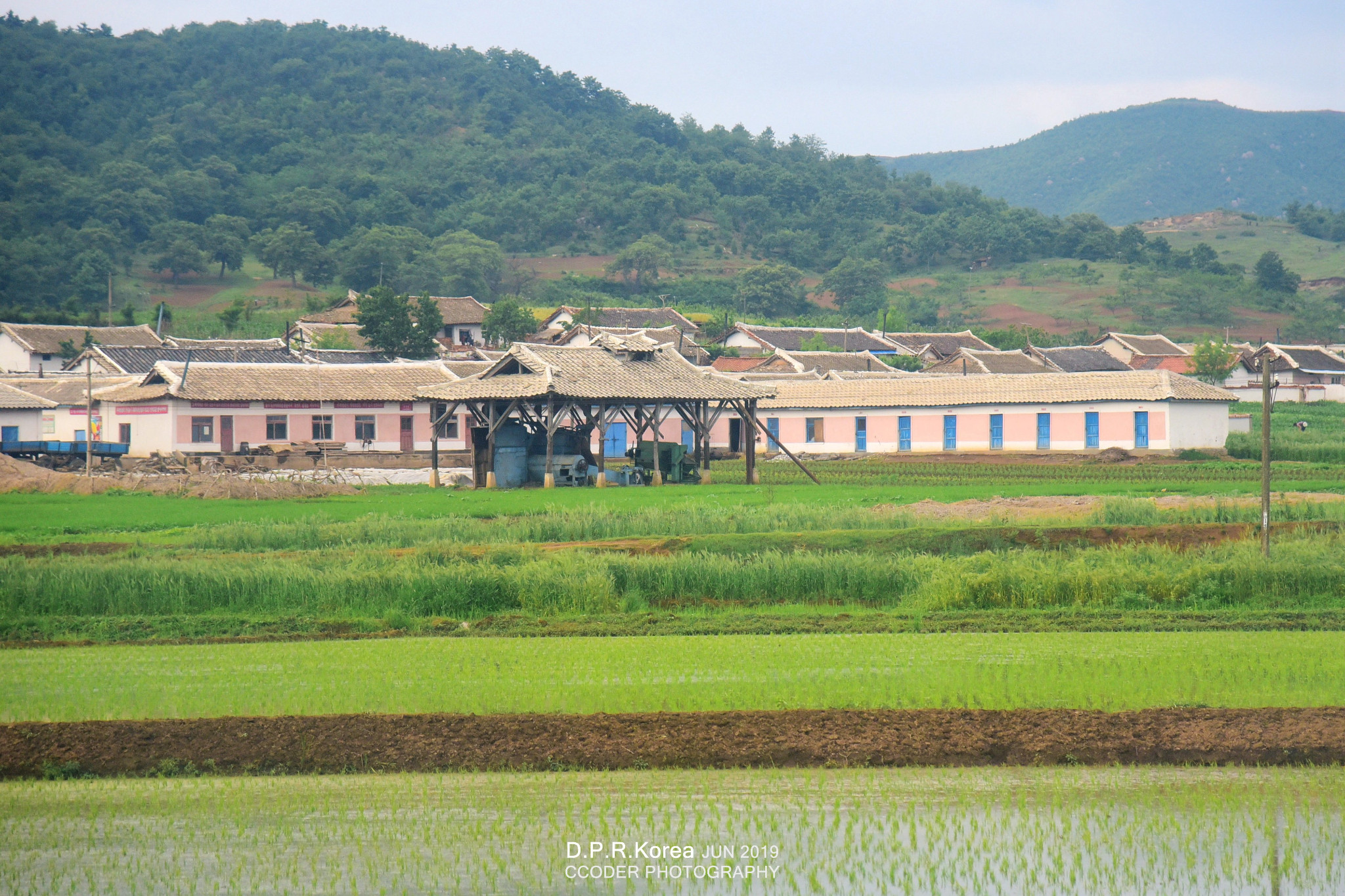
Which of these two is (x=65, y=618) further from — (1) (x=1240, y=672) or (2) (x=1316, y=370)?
(2) (x=1316, y=370)

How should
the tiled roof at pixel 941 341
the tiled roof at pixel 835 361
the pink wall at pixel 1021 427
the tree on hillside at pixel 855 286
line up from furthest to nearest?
1. the tree on hillside at pixel 855 286
2. the tiled roof at pixel 941 341
3. the tiled roof at pixel 835 361
4. the pink wall at pixel 1021 427

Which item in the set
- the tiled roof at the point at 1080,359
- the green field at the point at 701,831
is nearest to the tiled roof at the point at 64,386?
the green field at the point at 701,831

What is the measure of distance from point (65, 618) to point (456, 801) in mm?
9523

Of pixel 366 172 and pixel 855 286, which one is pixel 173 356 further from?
pixel 366 172

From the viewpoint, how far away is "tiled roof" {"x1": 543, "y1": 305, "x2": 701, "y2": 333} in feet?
269

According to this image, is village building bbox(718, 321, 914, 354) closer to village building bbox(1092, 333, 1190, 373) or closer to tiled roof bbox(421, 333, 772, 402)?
village building bbox(1092, 333, 1190, 373)

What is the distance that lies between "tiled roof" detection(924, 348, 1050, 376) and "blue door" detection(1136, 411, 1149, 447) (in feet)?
71.8

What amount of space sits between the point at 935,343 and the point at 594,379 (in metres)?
48.4

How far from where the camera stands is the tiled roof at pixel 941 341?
3194 inches

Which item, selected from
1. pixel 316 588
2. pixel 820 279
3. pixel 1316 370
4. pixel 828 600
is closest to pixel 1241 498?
pixel 828 600

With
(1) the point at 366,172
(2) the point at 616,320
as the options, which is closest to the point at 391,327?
(2) the point at 616,320

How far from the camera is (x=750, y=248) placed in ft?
419

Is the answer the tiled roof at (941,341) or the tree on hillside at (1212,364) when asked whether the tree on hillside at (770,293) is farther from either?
the tree on hillside at (1212,364)

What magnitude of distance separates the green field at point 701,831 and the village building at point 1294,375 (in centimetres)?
7044
